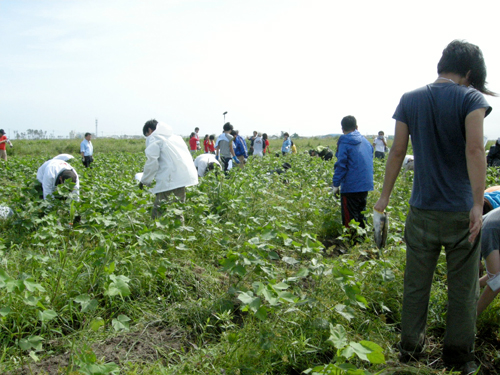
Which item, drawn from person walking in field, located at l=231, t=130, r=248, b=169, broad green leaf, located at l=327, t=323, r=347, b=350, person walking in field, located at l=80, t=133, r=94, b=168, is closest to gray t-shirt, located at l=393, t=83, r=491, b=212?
broad green leaf, located at l=327, t=323, r=347, b=350

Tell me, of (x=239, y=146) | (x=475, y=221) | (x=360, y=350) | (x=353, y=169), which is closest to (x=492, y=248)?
(x=475, y=221)

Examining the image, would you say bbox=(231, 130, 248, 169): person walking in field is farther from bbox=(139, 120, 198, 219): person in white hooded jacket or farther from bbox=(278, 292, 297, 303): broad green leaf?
bbox=(278, 292, 297, 303): broad green leaf

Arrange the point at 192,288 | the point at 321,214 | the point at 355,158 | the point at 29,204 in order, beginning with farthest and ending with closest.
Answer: the point at 321,214 < the point at 355,158 < the point at 29,204 < the point at 192,288

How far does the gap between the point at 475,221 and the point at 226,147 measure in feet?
24.2

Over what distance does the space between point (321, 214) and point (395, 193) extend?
1821mm

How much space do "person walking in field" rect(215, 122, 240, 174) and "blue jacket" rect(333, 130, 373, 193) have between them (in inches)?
184

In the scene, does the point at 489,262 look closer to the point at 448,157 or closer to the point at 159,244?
the point at 448,157

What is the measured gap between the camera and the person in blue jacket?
14.1 ft

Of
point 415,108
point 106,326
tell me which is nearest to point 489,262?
point 415,108

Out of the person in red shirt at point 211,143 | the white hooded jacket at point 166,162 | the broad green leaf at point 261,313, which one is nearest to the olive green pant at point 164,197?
the white hooded jacket at point 166,162

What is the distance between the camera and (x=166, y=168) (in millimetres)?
4406

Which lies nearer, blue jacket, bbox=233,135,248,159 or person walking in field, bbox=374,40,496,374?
person walking in field, bbox=374,40,496,374

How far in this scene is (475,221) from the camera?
1931mm

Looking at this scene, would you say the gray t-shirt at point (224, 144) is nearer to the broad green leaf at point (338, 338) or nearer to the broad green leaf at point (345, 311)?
the broad green leaf at point (345, 311)
